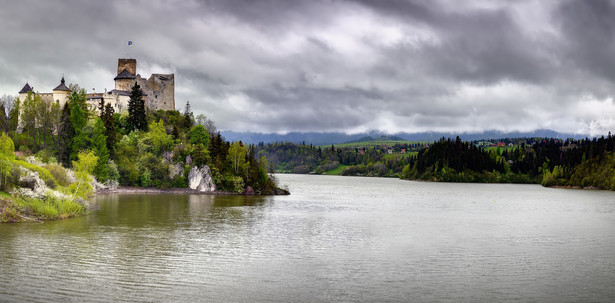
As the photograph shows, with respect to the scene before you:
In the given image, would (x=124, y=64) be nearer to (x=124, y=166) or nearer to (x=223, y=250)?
(x=124, y=166)

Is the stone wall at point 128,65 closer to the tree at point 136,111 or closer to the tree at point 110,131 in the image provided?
the tree at point 136,111

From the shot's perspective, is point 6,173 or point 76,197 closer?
point 6,173

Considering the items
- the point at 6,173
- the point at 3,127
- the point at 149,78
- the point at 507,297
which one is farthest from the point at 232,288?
the point at 149,78

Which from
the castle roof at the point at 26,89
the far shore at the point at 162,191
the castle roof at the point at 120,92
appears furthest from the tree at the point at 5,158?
the castle roof at the point at 26,89

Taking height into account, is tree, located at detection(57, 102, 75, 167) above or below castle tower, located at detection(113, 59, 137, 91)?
below

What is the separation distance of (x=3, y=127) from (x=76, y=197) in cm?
7774

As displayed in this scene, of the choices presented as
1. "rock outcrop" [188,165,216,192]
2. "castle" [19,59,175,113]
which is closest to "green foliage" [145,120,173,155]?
"rock outcrop" [188,165,216,192]

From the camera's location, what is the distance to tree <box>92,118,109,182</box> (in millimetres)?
114875

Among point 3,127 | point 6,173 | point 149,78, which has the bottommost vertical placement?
point 6,173

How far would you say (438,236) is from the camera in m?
54.6

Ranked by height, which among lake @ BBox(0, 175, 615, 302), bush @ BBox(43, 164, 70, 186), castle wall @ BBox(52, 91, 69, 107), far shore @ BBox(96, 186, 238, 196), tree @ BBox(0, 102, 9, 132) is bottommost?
lake @ BBox(0, 175, 615, 302)

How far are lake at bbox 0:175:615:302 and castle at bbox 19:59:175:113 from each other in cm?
7755

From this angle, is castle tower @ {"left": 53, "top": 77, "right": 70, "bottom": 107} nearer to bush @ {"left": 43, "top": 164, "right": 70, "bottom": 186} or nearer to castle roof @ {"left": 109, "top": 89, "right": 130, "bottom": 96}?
castle roof @ {"left": 109, "top": 89, "right": 130, "bottom": 96}

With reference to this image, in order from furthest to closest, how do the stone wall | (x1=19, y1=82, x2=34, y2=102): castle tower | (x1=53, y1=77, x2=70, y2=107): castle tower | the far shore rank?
the stone wall
(x1=53, y1=77, x2=70, y2=107): castle tower
(x1=19, y1=82, x2=34, y2=102): castle tower
the far shore
